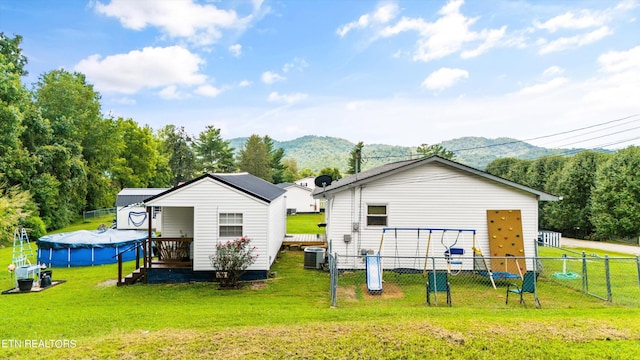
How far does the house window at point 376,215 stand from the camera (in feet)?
47.2

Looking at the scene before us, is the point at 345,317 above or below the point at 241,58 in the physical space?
below

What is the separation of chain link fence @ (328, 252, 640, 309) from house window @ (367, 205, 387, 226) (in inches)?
59.7

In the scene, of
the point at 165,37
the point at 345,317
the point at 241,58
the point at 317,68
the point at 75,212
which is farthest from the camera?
the point at 75,212

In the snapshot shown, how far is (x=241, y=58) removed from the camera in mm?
30594

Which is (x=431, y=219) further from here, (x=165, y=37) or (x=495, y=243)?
(x=165, y=37)

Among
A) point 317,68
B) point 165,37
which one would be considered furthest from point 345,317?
point 317,68

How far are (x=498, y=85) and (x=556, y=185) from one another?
45.4ft

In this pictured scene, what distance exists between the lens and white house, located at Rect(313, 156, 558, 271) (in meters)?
14.2

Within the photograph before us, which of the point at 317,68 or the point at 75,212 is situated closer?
the point at 317,68

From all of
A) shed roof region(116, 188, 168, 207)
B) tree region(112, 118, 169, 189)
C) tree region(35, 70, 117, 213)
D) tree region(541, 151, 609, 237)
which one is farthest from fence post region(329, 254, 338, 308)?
tree region(112, 118, 169, 189)

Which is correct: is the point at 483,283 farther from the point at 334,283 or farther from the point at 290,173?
the point at 290,173

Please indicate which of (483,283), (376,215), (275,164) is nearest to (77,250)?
(376,215)

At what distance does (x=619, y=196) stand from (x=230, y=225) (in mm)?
30189

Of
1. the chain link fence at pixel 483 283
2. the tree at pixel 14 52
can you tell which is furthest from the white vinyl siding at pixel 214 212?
the tree at pixel 14 52
